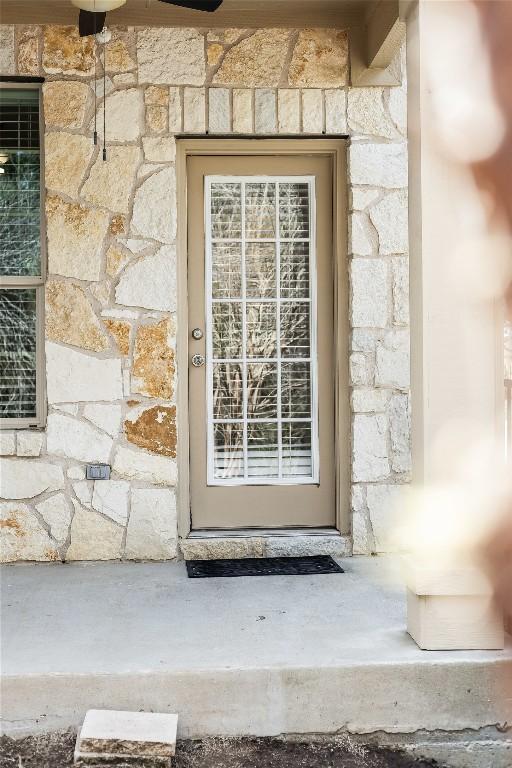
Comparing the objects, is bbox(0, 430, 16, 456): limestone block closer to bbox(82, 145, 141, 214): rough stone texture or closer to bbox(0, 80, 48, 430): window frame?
bbox(0, 80, 48, 430): window frame

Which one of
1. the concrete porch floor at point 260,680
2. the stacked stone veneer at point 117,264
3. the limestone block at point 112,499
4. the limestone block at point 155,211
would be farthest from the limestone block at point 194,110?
the concrete porch floor at point 260,680

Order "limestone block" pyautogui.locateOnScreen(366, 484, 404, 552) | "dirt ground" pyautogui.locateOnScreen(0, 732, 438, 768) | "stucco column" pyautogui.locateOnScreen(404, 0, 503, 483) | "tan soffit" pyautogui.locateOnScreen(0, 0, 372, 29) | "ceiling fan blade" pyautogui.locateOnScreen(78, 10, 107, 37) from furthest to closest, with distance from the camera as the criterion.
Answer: "limestone block" pyautogui.locateOnScreen(366, 484, 404, 552), "tan soffit" pyautogui.locateOnScreen(0, 0, 372, 29), "ceiling fan blade" pyautogui.locateOnScreen(78, 10, 107, 37), "stucco column" pyautogui.locateOnScreen(404, 0, 503, 483), "dirt ground" pyautogui.locateOnScreen(0, 732, 438, 768)

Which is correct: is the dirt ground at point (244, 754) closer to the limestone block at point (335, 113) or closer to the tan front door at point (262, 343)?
the tan front door at point (262, 343)

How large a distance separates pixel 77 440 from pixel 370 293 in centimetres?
178

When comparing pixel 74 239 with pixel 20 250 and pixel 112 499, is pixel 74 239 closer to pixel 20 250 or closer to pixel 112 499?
pixel 20 250

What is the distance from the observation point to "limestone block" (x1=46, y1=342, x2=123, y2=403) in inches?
161

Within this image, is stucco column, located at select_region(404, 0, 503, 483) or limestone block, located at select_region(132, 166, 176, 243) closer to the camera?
stucco column, located at select_region(404, 0, 503, 483)

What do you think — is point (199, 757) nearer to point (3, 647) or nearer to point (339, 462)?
point (3, 647)

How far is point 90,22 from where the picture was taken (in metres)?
3.76

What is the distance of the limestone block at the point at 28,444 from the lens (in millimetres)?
4055

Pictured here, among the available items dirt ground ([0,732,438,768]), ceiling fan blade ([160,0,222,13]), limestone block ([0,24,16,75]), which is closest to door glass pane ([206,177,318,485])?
ceiling fan blade ([160,0,222,13])

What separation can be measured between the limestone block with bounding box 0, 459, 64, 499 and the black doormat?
0.86 meters

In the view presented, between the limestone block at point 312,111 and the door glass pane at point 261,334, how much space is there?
30 cm

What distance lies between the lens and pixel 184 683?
2.59m
